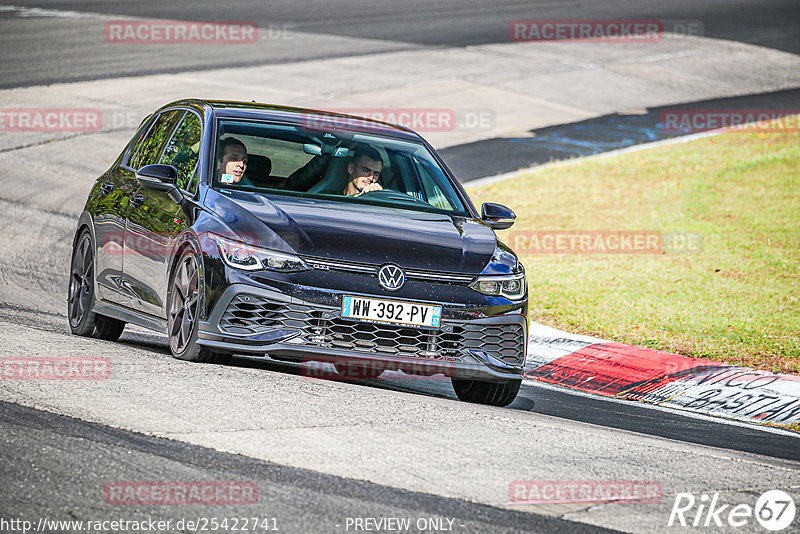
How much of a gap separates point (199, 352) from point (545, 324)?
188 inches

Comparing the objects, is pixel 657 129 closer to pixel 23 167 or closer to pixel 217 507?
pixel 23 167

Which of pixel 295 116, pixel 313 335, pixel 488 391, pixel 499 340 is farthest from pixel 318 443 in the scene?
pixel 295 116

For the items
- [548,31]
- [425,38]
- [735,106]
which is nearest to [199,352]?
[735,106]

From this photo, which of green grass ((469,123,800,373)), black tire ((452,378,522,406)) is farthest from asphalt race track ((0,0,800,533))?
green grass ((469,123,800,373))

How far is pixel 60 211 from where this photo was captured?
603 inches

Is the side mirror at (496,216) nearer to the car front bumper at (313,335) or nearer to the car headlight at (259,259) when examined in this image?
the car front bumper at (313,335)

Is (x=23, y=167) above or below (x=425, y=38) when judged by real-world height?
below

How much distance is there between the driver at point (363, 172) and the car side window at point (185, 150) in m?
1.03

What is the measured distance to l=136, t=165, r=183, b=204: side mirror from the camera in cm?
805

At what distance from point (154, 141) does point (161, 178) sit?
132 centimetres

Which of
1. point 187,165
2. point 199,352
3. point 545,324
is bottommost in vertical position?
point 545,324

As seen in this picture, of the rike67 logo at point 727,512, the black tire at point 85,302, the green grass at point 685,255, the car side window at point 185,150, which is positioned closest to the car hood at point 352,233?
the car side window at point 185,150

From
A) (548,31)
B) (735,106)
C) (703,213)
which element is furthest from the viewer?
(548,31)

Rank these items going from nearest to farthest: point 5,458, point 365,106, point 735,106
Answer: point 5,458
point 365,106
point 735,106
